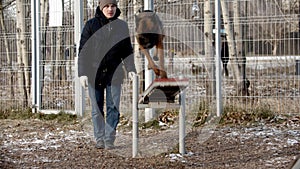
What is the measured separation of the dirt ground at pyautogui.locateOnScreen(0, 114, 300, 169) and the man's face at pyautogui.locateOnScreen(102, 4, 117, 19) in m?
1.66

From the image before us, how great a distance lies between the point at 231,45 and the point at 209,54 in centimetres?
64

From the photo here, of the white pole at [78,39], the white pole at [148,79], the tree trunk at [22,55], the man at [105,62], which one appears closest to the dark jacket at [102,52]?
the man at [105,62]

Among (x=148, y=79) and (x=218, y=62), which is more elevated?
(x=218, y=62)

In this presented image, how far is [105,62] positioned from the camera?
6355 millimetres

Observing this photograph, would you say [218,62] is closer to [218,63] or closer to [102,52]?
[218,63]

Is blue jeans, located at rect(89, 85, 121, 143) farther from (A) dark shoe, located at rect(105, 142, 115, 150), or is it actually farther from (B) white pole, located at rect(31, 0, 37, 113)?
(B) white pole, located at rect(31, 0, 37, 113)

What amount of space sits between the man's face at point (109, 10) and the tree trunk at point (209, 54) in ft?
8.89

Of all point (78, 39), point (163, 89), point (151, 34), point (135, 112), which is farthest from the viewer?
point (78, 39)

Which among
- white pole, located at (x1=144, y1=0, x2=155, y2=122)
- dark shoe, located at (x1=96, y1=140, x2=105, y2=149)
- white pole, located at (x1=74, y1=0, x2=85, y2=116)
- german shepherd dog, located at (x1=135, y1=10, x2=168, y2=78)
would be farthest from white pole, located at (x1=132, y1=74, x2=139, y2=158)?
white pole, located at (x1=74, y1=0, x2=85, y2=116)

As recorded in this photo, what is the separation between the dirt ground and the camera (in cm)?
553

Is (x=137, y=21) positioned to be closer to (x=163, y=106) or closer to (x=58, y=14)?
(x=163, y=106)

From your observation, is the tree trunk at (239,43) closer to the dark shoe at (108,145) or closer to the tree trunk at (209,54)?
the tree trunk at (209,54)

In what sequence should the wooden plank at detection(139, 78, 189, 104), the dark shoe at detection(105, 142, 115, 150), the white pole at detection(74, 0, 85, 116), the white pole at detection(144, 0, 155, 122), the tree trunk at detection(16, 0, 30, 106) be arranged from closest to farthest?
the wooden plank at detection(139, 78, 189, 104) < the dark shoe at detection(105, 142, 115, 150) < the white pole at detection(144, 0, 155, 122) < the white pole at detection(74, 0, 85, 116) < the tree trunk at detection(16, 0, 30, 106)

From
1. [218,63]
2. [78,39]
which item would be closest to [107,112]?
[218,63]
